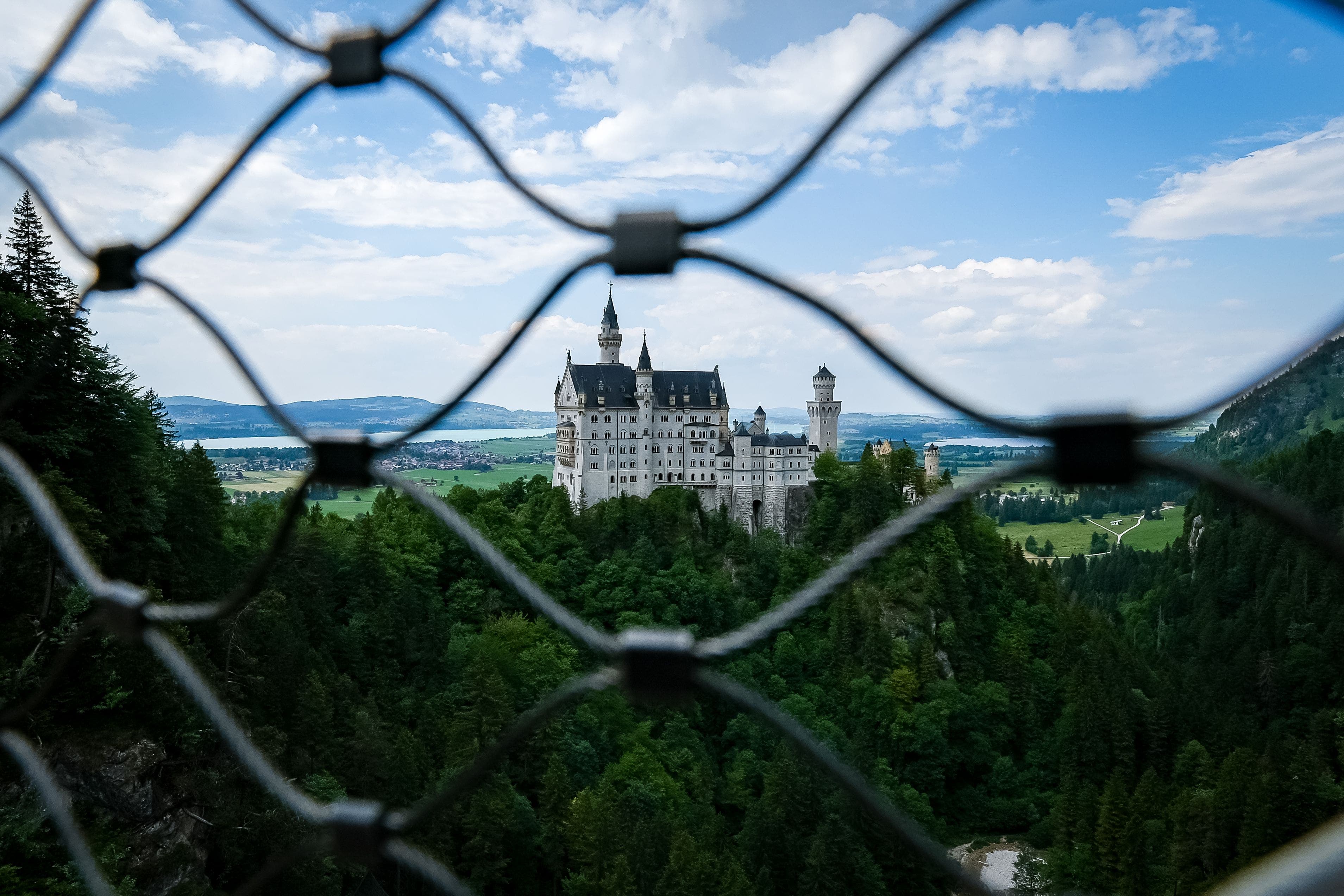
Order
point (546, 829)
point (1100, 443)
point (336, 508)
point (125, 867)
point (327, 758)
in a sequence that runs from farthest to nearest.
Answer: point (336, 508)
point (546, 829)
point (327, 758)
point (125, 867)
point (1100, 443)

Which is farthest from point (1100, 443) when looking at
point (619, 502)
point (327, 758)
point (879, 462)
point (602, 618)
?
point (879, 462)

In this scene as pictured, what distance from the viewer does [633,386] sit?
16469 mm

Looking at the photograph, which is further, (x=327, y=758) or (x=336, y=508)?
(x=336, y=508)

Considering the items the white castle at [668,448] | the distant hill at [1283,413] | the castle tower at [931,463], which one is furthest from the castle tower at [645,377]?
the distant hill at [1283,413]

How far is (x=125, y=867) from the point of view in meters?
3.76

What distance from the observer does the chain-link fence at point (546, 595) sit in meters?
0.41

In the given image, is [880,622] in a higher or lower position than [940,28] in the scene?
lower

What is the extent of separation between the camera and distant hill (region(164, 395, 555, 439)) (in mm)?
1186

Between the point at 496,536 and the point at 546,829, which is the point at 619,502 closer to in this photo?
the point at 496,536

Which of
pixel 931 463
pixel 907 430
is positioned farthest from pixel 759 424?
pixel 907 430

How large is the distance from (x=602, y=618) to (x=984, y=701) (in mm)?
6779

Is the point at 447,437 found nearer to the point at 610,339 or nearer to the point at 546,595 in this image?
the point at 546,595

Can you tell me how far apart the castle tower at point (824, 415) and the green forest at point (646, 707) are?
0.67 m

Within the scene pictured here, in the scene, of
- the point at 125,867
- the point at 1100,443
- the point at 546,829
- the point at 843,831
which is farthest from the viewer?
the point at 843,831
